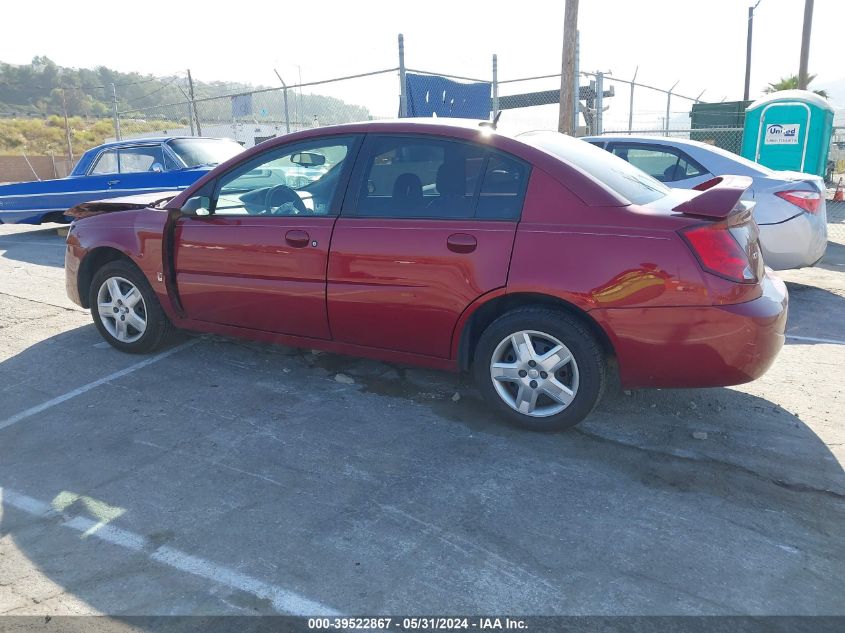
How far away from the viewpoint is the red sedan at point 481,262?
333 cm

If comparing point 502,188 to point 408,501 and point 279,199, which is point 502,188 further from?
point 408,501

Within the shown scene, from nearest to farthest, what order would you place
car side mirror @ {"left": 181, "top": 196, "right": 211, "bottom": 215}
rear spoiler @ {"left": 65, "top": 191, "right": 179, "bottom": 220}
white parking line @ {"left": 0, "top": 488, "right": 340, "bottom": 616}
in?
white parking line @ {"left": 0, "top": 488, "right": 340, "bottom": 616} → car side mirror @ {"left": 181, "top": 196, "right": 211, "bottom": 215} → rear spoiler @ {"left": 65, "top": 191, "right": 179, "bottom": 220}

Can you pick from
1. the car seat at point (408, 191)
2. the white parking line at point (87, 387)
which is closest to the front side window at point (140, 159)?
the white parking line at point (87, 387)

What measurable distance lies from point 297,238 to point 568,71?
831 cm

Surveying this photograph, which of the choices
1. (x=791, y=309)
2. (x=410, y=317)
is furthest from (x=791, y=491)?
(x=791, y=309)

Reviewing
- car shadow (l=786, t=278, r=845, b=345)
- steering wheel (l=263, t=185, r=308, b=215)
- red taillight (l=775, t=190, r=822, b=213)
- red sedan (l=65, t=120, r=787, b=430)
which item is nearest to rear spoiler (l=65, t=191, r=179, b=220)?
red sedan (l=65, t=120, r=787, b=430)

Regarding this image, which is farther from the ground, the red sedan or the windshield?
the windshield

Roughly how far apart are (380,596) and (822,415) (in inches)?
119

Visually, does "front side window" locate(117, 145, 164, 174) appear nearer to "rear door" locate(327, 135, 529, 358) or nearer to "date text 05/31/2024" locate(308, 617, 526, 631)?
A: "rear door" locate(327, 135, 529, 358)

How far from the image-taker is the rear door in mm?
3652

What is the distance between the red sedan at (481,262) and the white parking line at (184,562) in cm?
173

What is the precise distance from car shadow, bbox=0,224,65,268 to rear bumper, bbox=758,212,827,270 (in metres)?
8.63

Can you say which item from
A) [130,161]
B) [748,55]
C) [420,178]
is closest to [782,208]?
[420,178]

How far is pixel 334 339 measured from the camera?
423 centimetres
